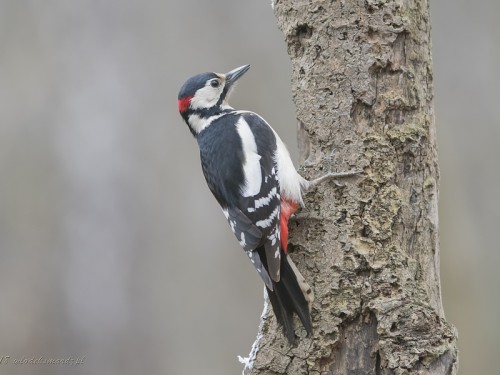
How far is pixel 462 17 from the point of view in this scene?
7.16 metres

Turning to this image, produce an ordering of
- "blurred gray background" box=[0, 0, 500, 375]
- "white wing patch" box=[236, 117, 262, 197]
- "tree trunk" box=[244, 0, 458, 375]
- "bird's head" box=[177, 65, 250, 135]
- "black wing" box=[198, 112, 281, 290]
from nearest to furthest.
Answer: "tree trunk" box=[244, 0, 458, 375] → "black wing" box=[198, 112, 281, 290] → "white wing patch" box=[236, 117, 262, 197] → "bird's head" box=[177, 65, 250, 135] → "blurred gray background" box=[0, 0, 500, 375]

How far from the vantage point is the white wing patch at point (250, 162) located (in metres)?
3.92

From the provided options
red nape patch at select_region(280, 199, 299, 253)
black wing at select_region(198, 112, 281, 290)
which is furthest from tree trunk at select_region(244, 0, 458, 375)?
black wing at select_region(198, 112, 281, 290)

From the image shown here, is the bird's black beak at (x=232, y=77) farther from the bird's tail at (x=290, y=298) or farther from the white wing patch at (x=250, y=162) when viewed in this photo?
the bird's tail at (x=290, y=298)

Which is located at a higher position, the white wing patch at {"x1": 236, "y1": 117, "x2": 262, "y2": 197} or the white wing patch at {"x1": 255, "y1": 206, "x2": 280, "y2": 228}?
the white wing patch at {"x1": 236, "y1": 117, "x2": 262, "y2": 197}

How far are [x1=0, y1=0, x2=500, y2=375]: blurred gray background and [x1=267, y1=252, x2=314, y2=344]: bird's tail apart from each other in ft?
9.77

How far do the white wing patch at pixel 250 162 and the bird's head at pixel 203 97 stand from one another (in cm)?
40

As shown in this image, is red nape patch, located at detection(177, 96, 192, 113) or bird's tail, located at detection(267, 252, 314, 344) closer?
bird's tail, located at detection(267, 252, 314, 344)

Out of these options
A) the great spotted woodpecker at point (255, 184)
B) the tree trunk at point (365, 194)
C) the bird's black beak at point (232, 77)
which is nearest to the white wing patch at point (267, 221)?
the great spotted woodpecker at point (255, 184)

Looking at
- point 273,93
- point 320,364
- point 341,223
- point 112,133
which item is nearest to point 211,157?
point 341,223

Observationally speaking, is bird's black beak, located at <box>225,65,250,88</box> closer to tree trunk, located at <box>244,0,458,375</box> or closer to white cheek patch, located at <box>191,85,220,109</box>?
white cheek patch, located at <box>191,85,220,109</box>

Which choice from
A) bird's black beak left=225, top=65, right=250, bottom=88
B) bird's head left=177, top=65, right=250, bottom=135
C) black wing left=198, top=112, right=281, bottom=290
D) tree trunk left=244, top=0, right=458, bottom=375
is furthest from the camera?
bird's black beak left=225, top=65, right=250, bottom=88

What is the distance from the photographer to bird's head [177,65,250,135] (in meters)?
4.47

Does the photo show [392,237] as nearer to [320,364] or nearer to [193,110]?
[320,364]
